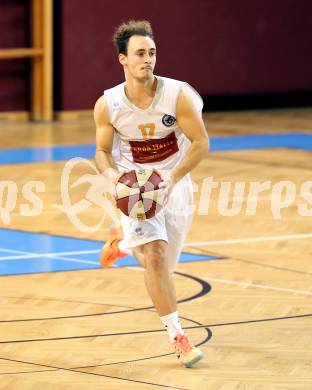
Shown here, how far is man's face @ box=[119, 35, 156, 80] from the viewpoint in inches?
263

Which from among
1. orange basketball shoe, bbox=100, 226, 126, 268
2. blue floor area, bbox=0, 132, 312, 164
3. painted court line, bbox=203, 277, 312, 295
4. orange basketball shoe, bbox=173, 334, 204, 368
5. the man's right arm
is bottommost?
blue floor area, bbox=0, 132, 312, 164

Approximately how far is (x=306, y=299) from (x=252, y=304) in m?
0.41

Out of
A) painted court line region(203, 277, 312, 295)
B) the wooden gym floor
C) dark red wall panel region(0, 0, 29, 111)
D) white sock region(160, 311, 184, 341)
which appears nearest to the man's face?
white sock region(160, 311, 184, 341)

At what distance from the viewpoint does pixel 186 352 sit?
6543mm

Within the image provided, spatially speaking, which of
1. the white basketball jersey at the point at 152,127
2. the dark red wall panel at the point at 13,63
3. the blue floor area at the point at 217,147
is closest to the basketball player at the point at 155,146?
the white basketball jersey at the point at 152,127

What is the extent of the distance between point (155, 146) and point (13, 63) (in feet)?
37.7

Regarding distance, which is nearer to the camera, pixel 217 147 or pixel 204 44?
pixel 217 147

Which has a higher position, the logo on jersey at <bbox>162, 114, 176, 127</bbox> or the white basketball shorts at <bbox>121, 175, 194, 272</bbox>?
the logo on jersey at <bbox>162, 114, 176, 127</bbox>

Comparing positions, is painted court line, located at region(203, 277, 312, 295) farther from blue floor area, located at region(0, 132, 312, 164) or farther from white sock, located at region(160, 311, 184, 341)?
blue floor area, located at region(0, 132, 312, 164)

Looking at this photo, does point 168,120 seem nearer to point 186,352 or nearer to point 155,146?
point 155,146

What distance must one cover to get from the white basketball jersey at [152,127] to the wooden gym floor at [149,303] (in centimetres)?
114

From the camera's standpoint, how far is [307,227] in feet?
35.4

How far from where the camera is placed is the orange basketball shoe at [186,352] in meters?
6.53

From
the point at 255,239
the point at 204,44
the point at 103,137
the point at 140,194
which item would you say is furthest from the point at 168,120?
the point at 204,44
